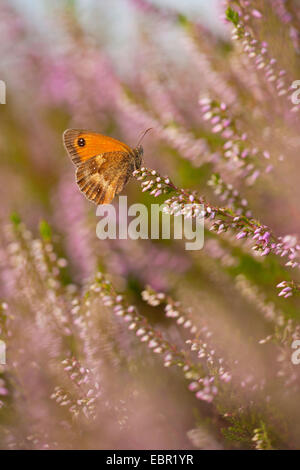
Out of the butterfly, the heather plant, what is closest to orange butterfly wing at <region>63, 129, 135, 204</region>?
the butterfly

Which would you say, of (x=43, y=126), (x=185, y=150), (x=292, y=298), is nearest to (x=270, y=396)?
(x=292, y=298)

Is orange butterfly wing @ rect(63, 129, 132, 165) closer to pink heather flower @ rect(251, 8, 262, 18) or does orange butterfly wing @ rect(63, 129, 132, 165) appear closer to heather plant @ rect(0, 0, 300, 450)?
heather plant @ rect(0, 0, 300, 450)

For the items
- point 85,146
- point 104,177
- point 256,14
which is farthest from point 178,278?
point 256,14

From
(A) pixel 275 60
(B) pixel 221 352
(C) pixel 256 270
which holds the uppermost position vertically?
(A) pixel 275 60

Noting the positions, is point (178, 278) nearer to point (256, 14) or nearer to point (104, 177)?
point (104, 177)

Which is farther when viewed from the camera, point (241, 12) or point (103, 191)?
point (103, 191)

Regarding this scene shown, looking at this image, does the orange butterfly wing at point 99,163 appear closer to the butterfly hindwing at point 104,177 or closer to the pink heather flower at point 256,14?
the butterfly hindwing at point 104,177

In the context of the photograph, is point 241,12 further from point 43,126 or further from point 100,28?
point 43,126
